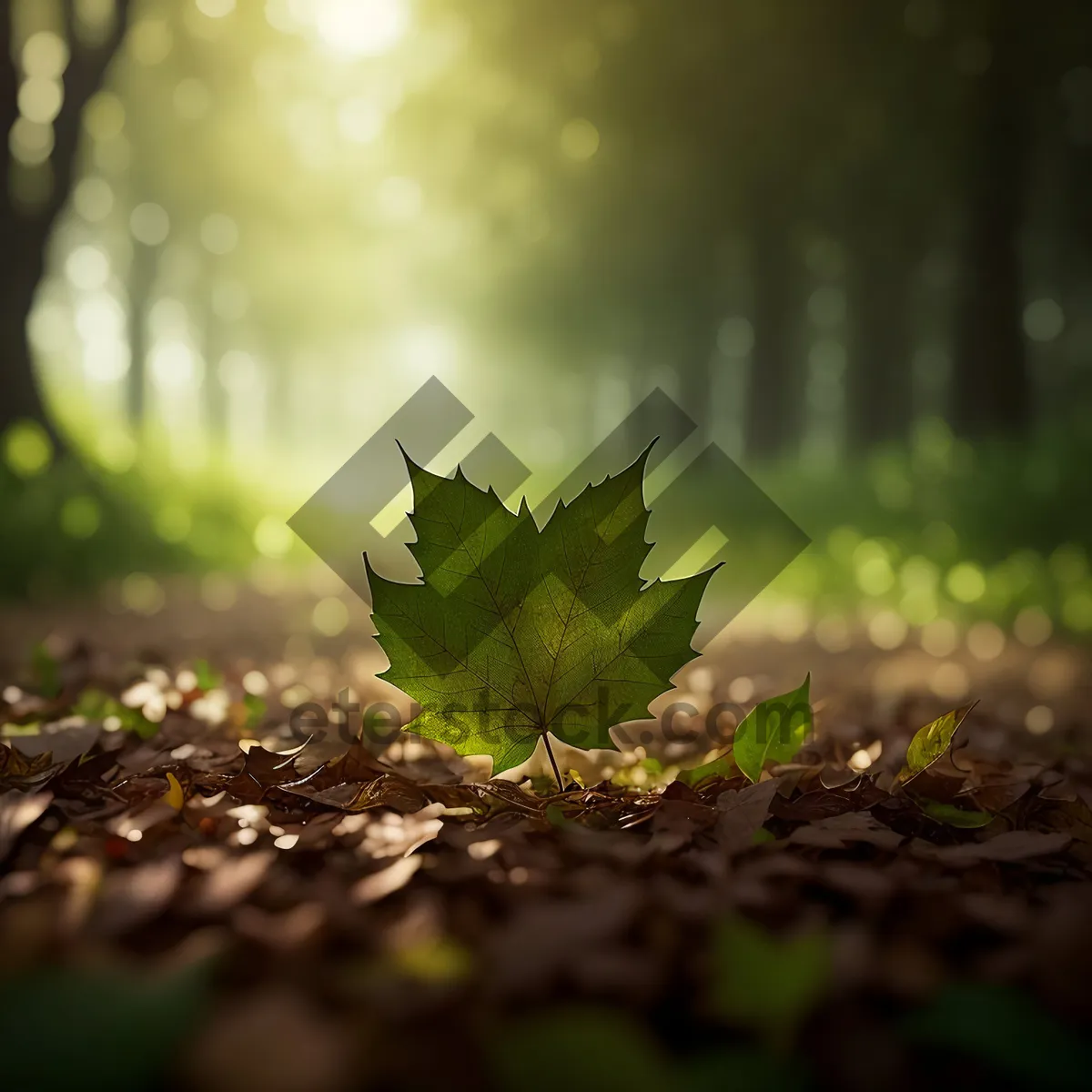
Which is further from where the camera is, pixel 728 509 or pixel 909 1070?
pixel 728 509

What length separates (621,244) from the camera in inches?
794

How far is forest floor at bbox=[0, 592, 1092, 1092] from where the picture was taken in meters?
0.79

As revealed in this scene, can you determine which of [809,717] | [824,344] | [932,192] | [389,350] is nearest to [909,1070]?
[809,717]

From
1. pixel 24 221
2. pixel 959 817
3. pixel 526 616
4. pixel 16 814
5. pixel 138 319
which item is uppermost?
pixel 138 319

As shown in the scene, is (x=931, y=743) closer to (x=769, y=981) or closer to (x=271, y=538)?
(x=769, y=981)

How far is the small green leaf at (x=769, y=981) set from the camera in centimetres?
83

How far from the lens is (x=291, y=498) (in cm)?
1403

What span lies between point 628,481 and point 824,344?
73.8 ft

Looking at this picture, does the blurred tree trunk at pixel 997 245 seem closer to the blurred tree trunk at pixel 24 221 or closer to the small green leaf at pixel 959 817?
the blurred tree trunk at pixel 24 221

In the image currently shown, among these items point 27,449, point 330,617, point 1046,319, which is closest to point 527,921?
point 330,617

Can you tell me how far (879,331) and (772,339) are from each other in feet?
6.01

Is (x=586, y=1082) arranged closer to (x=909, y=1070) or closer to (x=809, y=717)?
(x=909, y=1070)

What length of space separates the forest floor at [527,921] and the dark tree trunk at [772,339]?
14386mm

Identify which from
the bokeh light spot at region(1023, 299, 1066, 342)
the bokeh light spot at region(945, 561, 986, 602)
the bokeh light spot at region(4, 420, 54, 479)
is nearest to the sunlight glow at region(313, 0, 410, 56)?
the bokeh light spot at region(4, 420, 54, 479)
